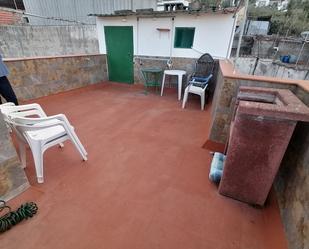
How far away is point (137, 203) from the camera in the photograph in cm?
159

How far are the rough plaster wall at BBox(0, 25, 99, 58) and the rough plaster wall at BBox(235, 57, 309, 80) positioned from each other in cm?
670

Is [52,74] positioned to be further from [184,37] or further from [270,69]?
[270,69]

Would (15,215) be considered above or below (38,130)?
below

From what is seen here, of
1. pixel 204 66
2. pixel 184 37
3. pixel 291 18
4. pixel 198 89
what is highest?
pixel 291 18

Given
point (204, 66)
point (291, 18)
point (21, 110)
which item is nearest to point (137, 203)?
point (21, 110)

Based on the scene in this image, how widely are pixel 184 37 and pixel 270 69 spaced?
6.43m

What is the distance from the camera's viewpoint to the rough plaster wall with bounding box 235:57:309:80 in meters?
7.31

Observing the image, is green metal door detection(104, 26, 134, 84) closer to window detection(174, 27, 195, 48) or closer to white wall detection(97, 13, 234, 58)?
white wall detection(97, 13, 234, 58)

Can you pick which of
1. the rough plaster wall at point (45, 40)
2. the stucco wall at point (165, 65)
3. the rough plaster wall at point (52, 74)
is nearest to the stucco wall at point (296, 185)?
the stucco wall at point (165, 65)

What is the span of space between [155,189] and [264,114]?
1.18m

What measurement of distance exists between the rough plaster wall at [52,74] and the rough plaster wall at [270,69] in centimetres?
618

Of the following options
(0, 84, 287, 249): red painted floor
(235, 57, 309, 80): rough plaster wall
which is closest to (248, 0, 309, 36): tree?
(235, 57, 309, 80): rough plaster wall

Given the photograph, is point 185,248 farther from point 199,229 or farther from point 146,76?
point 146,76

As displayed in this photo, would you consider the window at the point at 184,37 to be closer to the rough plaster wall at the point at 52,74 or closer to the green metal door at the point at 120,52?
the green metal door at the point at 120,52
